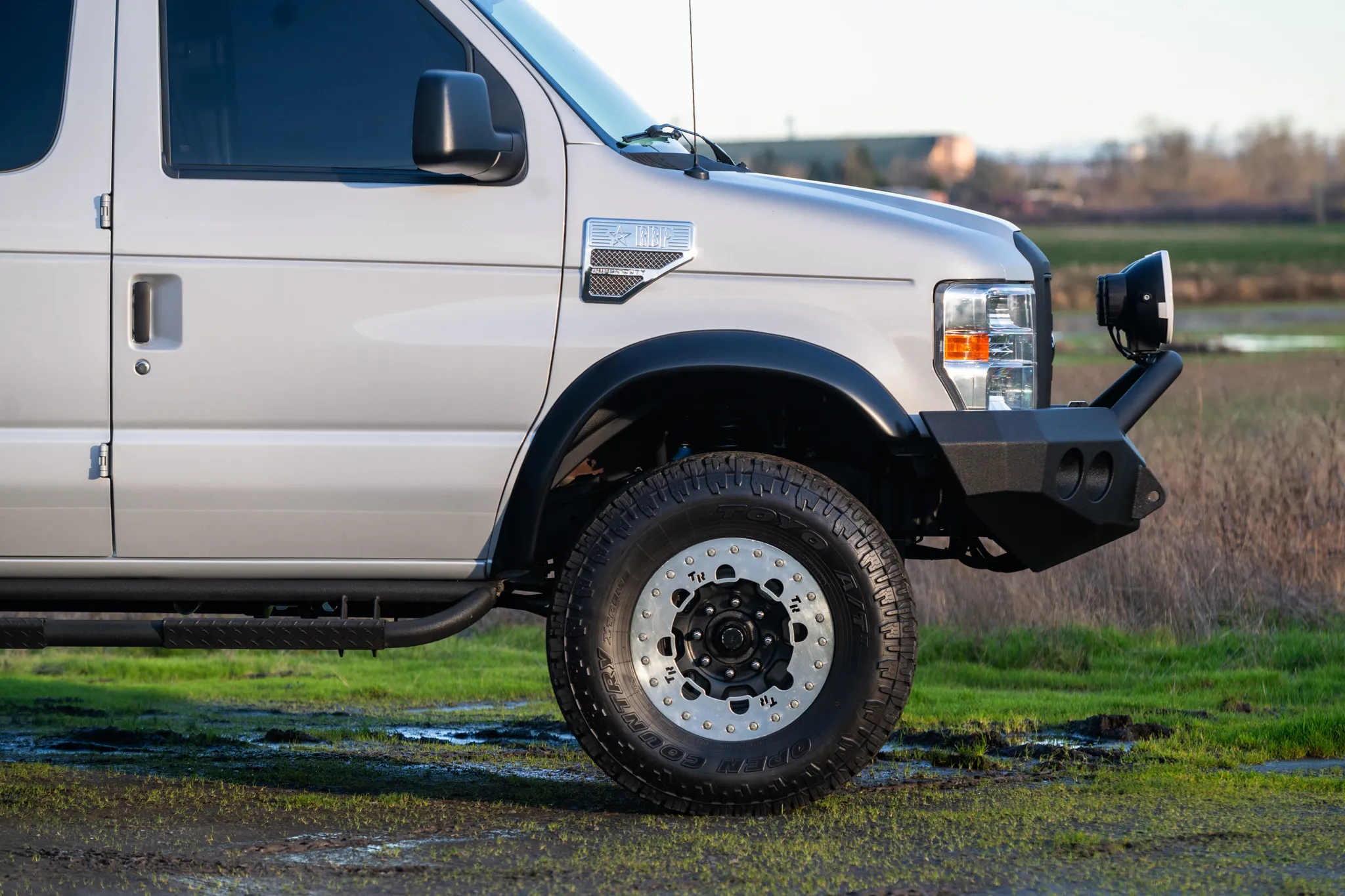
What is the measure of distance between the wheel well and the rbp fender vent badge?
0.30 m

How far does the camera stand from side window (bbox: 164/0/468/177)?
482 cm

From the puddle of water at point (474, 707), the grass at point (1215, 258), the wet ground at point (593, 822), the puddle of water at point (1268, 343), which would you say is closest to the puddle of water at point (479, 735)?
the wet ground at point (593, 822)

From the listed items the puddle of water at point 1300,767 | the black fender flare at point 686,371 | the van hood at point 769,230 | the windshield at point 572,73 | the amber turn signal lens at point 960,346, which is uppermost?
the windshield at point 572,73

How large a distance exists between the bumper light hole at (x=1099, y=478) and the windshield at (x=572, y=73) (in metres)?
1.60

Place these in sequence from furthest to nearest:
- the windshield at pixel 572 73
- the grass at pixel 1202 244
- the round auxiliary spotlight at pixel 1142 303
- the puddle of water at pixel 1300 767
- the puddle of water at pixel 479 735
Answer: the grass at pixel 1202 244, the puddle of water at pixel 479 735, the puddle of water at pixel 1300 767, the round auxiliary spotlight at pixel 1142 303, the windshield at pixel 572 73

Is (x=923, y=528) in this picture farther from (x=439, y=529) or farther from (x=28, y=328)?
(x=28, y=328)

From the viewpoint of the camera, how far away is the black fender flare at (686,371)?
4.65 m

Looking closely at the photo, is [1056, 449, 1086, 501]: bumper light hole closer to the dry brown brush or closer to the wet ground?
the wet ground

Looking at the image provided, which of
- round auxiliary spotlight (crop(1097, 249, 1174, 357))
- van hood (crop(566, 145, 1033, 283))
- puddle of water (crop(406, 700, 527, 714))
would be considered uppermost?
van hood (crop(566, 145, 1033, 283))

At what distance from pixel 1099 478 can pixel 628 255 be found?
1.53m

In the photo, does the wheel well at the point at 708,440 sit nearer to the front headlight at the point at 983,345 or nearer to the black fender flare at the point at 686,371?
the black fender flare at the point at 686,371

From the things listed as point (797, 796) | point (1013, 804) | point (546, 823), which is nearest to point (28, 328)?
point (546, 823)

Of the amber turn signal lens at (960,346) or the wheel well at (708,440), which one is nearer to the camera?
the amber turn signal lens at (960,346)

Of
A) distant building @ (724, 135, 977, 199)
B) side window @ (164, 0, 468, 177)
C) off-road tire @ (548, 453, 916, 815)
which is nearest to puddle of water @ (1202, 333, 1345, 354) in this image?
distant building @ (724, 135, 977, 199)
